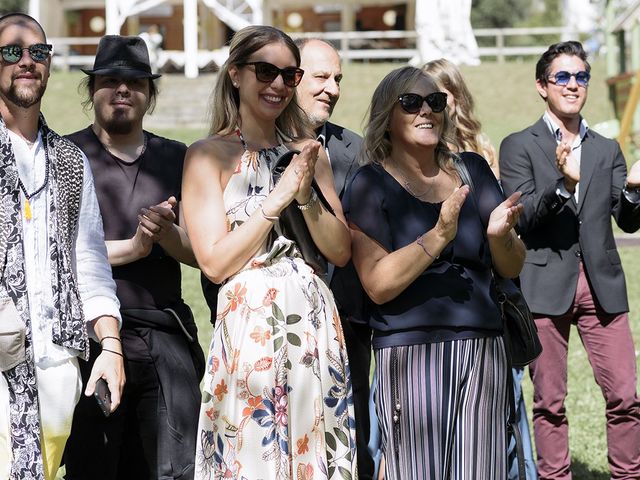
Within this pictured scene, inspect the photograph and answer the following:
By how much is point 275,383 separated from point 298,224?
0.63 metres

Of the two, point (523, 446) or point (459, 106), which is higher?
point (459, 106)

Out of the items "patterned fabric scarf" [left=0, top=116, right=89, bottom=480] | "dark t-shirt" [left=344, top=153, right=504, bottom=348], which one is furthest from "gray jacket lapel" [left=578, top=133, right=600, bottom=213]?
"patterned fabric scarf" [left=0, top=116, right=89, bottom=480]

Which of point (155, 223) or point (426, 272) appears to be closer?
point (426, 272)

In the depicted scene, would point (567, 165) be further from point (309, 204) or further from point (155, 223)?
point (155, 223)

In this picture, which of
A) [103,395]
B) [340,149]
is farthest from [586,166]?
[103,395]

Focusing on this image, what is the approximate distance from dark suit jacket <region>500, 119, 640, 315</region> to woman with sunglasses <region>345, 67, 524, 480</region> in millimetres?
1540

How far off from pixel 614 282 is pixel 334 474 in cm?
245

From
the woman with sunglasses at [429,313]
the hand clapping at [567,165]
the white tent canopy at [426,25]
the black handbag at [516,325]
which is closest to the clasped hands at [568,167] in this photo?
the hand clapping at [567,165]

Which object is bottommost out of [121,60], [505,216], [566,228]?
[566,228]

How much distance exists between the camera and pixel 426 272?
4.52m

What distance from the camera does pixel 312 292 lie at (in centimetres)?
438

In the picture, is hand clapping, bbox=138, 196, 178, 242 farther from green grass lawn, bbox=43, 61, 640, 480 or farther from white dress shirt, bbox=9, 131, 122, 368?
green grass lawn, bbox=43, 61, 640, 480

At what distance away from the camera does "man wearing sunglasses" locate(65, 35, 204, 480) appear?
500 centimetres

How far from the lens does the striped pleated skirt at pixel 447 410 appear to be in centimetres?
448
